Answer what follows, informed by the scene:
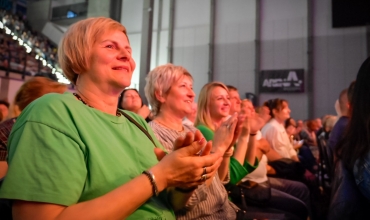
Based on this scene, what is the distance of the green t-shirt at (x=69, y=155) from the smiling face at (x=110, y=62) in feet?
0.44

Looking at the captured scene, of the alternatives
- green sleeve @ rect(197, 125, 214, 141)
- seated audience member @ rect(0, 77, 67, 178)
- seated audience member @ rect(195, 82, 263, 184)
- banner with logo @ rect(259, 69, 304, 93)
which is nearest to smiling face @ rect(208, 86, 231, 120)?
seated audience member @ rect(195, 82, 263, 184)

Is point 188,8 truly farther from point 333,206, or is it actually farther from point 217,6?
point 333,206

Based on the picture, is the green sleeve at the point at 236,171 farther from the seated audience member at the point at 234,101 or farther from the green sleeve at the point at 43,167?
the green sleeve at the point at 43,167

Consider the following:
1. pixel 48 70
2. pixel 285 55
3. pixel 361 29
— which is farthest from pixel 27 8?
pixel 361 29

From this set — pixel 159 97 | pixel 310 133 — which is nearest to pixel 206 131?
pixel 159 97

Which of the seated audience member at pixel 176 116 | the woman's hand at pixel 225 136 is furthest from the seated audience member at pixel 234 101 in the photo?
the woman's hand at pixel 225 136

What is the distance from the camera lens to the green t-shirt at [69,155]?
75 cm

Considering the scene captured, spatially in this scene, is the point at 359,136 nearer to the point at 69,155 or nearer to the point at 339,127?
the point at 69,155

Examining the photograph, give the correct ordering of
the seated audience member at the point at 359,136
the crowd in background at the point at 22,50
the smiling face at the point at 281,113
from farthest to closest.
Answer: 1. the crowd in background at the point at 22,50
2. the smiling face at the point at 281,113
3. the seated audience member at the point at 359,136

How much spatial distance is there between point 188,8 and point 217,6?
1.15 meters

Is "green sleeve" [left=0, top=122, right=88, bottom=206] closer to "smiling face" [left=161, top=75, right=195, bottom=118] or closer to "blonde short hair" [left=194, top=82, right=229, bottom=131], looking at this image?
"smiling face" [left=161, top=75, right=195, bottom=118]

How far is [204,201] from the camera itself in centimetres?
151

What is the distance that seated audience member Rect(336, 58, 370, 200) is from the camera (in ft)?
4.39

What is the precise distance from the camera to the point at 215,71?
1190 centimetres
